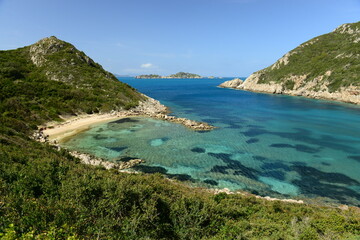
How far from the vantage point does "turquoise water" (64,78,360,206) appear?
20.0 meters

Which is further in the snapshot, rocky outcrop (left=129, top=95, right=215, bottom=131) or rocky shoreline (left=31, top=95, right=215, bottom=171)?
rocky outcrop (left=129, top=95, right=215, bottom=131)

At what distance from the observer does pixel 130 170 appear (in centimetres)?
2214

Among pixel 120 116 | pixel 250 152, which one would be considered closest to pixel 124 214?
pixel 250 152

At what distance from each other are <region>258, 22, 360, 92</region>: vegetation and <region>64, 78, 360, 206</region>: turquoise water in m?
49.0

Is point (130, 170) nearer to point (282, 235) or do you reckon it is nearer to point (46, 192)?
point (46, 192)

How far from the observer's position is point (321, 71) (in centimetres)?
9194

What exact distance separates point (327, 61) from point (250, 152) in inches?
3915

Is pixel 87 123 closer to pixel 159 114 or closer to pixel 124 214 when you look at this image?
pixel 159 114

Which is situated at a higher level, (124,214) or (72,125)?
(124,214)

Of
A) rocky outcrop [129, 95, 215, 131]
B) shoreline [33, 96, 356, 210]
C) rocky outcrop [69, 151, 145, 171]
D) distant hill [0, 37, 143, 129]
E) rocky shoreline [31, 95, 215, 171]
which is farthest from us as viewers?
rocky outcrop [129, 95, 215, 131]

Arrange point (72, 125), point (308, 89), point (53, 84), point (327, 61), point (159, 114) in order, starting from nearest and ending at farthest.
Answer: point (72, 125), point (159, 114), point (53, 84), point (308, 89), point (327, 61)

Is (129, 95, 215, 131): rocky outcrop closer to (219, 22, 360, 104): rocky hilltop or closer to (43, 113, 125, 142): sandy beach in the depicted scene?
(43, 113, 125, 142): sandy beach

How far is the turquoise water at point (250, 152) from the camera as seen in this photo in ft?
65.8

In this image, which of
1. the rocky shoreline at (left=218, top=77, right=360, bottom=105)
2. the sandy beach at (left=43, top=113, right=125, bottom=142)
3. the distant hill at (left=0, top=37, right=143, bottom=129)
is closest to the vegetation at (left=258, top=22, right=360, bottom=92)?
the rocky shoreline at (left=218, top=77, right=360, bottom=105)
